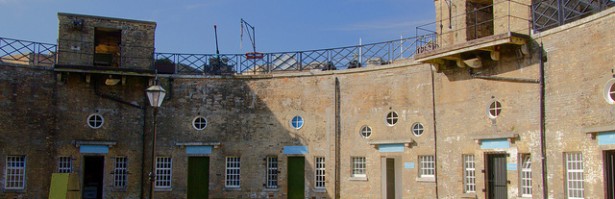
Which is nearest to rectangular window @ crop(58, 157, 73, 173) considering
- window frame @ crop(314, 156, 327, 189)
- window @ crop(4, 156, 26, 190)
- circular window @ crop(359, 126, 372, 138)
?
window @ crop(4, 156, 26, 190)

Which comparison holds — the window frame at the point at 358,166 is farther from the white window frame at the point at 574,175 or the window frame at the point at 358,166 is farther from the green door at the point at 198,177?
the white window frame at the point at 574,175

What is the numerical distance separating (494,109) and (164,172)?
13.3m

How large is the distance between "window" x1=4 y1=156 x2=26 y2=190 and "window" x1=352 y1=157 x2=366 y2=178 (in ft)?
40.2

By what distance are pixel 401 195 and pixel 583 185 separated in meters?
8.31

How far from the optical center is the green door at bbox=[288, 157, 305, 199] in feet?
86.7

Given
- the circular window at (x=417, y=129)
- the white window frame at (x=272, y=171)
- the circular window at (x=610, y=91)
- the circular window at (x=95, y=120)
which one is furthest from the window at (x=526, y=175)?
the circular window at (x=95, y=120)

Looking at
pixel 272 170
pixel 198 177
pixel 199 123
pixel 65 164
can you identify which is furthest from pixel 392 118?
pixel 65 164

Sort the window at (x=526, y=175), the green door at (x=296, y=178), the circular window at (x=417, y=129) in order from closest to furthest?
the window at (x=526, y=175) → the circular window at (x=417, y=129) → the green door at (x=296, y=178)

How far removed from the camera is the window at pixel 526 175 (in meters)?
19.6

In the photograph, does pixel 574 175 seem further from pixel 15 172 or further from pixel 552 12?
pixel 15 172

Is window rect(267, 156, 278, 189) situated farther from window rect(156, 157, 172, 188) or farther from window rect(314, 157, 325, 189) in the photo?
window rect(156, 157, 172, 188)

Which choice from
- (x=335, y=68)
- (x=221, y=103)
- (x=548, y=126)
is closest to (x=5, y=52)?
(x=221, y=103)

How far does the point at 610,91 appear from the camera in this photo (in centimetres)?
1680

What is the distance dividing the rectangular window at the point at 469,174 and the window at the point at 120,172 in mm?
13115
